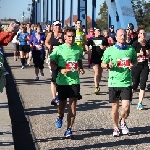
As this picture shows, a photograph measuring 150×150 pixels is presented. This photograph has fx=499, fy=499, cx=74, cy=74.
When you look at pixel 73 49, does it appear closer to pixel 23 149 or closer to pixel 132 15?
pixel 23 149

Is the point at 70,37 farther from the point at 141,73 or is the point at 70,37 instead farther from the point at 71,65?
the point at 141,73

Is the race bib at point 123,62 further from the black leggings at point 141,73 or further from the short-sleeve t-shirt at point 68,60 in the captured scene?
the black leggings at point 141,73

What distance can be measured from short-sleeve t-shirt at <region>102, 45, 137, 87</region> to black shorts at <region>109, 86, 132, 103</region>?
64mm

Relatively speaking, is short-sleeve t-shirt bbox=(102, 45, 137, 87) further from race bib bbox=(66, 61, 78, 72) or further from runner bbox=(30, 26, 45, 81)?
runner bbox=(30, 26, 45, 81)

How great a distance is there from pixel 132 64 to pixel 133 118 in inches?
69.7

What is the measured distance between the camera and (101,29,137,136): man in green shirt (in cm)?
785

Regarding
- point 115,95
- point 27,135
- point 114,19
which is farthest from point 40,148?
point 114,19

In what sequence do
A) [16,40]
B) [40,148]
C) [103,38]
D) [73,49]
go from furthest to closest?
[16,40] < [103,38] < [73,49] < [40,148]

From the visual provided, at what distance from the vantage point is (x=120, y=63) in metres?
7.88

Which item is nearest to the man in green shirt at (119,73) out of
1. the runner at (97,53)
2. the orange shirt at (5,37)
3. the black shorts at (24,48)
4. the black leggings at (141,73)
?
the orange shirt at (5,37)

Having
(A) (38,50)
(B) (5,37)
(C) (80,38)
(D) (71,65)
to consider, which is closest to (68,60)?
(D) (71,65)

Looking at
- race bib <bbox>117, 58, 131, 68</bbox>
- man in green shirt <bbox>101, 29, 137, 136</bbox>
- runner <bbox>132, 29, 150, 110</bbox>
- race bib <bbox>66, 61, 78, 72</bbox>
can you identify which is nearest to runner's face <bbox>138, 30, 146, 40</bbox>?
runner <bbox>132, 29, 150, 110</bbox>

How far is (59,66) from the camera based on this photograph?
7805 mm

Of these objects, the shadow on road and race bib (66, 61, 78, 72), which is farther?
race bib (66, 61, 78, 72)
